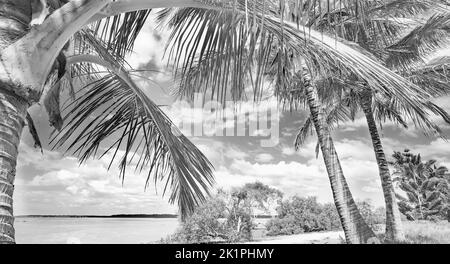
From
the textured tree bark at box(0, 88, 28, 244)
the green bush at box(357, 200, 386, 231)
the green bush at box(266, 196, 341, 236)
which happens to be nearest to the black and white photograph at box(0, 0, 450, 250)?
the textured tree bark at box(0, 88, 28, 244)

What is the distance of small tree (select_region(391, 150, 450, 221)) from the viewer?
78.1 feet

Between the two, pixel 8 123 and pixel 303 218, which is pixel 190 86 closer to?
pixel 8 123

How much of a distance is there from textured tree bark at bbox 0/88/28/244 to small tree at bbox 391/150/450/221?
24637 millimetres

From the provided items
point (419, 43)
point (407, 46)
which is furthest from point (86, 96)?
point (419, 43)

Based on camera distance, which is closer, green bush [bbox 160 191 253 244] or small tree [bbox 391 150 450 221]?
green bush [bbox 160 191 253 244]

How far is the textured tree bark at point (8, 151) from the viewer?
63.3 inches

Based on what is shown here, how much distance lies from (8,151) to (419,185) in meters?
27.5

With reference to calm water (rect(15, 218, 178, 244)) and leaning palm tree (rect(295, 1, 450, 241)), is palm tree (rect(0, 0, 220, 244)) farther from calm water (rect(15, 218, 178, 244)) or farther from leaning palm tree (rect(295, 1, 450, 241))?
calm water (rect(15, 218, 178, 244))

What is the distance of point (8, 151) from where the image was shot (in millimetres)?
1677

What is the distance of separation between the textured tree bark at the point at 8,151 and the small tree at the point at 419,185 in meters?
24.6

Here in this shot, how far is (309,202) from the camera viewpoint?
15906mm
